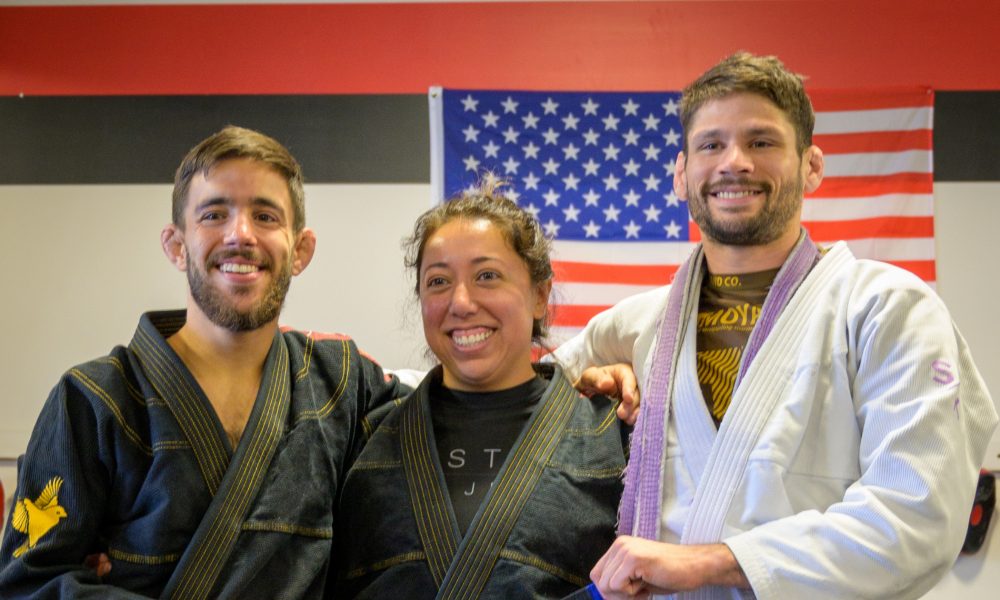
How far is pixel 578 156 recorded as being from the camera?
358 centimetres

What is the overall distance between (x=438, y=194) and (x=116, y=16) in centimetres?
192

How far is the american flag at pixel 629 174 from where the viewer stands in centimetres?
348

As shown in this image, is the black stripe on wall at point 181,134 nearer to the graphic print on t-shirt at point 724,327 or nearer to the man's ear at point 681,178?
the man's ear at point 681,178

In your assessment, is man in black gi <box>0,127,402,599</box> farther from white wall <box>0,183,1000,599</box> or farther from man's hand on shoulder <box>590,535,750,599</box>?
white wall <box>0,183,1000,599</box>

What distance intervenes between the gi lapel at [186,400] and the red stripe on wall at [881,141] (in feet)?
10.2

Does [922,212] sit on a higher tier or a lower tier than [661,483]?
higher

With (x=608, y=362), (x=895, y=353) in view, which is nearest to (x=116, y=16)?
(x=608, y=362)

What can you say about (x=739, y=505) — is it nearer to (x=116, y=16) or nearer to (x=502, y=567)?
(x=502, y=567)

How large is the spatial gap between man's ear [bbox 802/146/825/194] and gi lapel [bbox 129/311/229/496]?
53.0 inches

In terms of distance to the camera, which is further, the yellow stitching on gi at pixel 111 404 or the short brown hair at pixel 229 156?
the short brown hair at pixel 229 156

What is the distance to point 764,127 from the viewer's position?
4.94 ft

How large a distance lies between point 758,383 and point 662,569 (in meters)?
0.40

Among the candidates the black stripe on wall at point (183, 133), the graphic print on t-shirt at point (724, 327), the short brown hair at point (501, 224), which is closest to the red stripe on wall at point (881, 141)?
the black stripe on wall at point (183, 133)

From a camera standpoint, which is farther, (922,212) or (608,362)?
(922,212)
